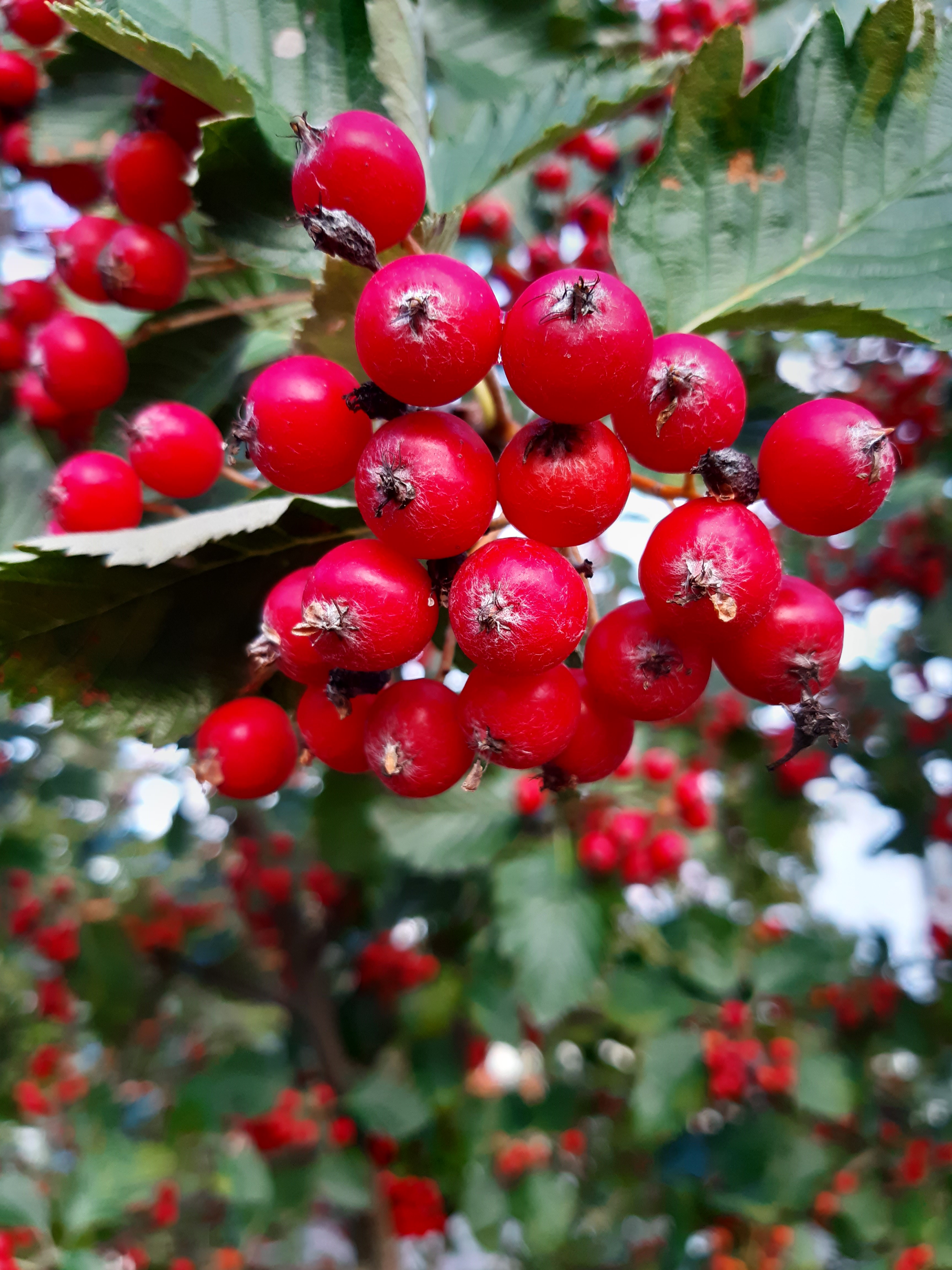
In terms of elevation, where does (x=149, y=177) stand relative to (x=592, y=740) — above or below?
above

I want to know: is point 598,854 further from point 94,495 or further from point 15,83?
point 15,83

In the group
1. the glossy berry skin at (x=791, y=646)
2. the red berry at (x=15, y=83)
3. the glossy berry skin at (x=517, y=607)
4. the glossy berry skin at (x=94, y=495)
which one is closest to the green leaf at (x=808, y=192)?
the glossy berry skin at (x=791, y=646)

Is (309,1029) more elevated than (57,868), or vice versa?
(309,1029)

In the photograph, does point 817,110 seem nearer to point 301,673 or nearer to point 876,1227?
point 301,673

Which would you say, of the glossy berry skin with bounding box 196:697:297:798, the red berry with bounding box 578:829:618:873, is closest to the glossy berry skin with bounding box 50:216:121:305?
the glossy berry skin with bounding box 196:697:297:798

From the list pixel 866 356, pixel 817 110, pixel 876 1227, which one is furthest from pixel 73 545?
pixel 876 1227

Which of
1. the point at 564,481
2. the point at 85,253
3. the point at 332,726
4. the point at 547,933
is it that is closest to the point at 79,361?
the point at 85,253

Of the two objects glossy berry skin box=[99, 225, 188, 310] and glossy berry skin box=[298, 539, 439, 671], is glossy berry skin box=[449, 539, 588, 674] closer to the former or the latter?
glossy berry skin box=[298, 539, 439, 671]
